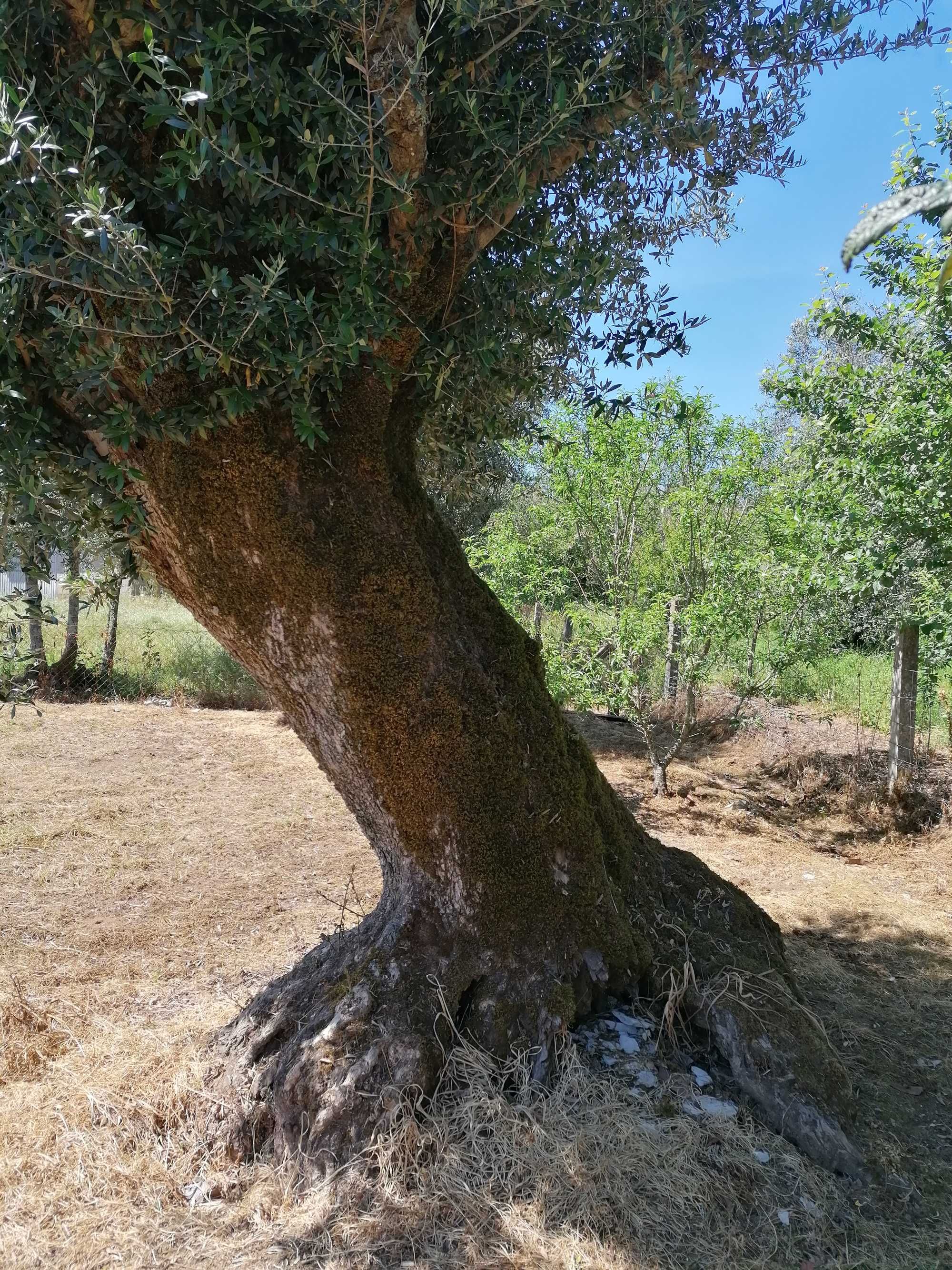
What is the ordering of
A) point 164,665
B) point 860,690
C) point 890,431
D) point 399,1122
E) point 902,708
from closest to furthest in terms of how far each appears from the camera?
1. point 399,1122
2. point 890,431
3. point 902,708
4. point 860,690
5. point 164,665

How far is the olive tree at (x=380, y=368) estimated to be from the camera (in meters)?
2.12

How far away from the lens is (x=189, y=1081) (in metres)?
3.07

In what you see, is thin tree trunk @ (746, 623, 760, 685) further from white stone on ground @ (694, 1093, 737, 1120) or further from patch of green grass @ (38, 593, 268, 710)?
patch of green grass @ (38, 593, 268, 710)

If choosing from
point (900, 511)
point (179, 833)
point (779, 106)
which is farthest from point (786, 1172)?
point (179, 833)

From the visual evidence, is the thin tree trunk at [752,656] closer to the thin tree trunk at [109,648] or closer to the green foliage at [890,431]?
the green foliage at [890,431]

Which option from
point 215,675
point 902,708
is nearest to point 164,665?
point 215,675

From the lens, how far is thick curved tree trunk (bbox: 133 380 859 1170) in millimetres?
2678

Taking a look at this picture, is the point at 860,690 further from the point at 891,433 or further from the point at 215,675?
the point at 215,675

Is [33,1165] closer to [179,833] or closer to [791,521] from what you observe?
[179,833]

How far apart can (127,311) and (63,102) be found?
2.11ft

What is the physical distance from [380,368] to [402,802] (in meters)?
1.55

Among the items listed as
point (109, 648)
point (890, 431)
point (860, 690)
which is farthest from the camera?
point (109, 648)

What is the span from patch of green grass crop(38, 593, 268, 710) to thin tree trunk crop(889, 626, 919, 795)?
8126 mm

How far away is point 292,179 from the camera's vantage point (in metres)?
2.29
